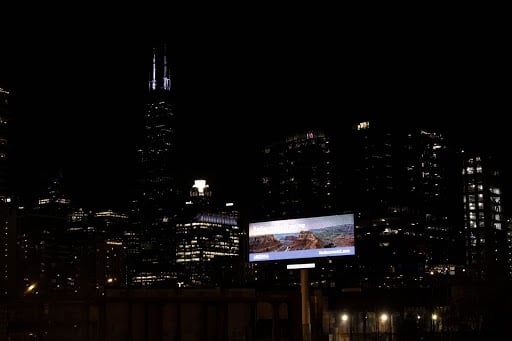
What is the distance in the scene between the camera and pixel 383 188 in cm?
18575

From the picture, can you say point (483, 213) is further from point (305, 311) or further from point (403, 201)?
point (305, 311)

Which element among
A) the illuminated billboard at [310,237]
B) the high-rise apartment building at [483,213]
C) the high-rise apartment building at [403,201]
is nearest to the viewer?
the illuminated billboard at [310,237]

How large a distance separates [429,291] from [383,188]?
117 metres

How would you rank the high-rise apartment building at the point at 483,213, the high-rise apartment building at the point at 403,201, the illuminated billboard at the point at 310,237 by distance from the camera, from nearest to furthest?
the illuminated billboard at the point at 310,237 → the high-rise apartment building at the point at 403,201 → the high-rise apartment building at the point at 483,213

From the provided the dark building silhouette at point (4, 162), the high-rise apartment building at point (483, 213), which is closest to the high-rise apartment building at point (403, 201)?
the high-rise apartment building at point (483, 213)

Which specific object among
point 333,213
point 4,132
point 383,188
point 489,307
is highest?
point 4,132

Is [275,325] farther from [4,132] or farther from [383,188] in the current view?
[4,132]

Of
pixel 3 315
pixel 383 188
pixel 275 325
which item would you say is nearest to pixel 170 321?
pixel 275 325

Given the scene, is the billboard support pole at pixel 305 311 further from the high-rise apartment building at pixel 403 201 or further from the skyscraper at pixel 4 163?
the skyscraper at pixel 4 163

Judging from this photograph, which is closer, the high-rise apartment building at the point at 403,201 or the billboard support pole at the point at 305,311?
the billboard support pole at the point at 305,311

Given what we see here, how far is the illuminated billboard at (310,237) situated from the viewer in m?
41.2

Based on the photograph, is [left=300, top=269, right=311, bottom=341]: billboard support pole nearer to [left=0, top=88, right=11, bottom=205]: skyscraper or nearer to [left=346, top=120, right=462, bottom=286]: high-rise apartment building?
[left=346, top=120, right=462, bottom=286]: high-rise apartment building

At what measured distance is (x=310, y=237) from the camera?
137ft

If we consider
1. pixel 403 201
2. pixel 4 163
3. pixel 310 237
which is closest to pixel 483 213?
pixel 403 201
